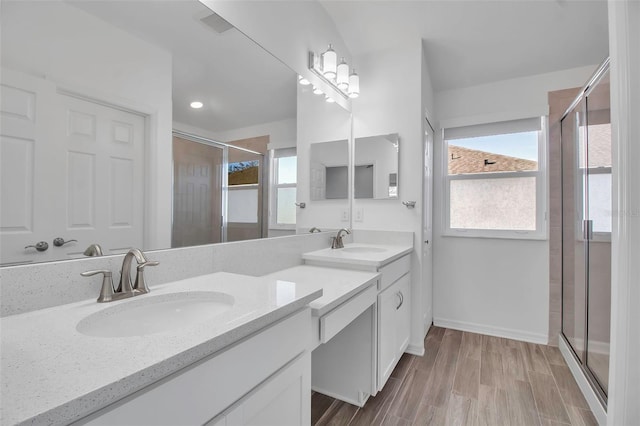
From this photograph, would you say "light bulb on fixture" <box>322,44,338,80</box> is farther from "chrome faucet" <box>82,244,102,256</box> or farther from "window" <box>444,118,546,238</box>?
"chrome faucet" <box>82,244,102,256</box>

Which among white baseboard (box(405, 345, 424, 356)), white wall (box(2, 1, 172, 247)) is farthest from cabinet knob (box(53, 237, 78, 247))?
white baseboard (box(405, 345, 424, 356))

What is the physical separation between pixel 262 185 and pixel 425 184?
149 centimetres

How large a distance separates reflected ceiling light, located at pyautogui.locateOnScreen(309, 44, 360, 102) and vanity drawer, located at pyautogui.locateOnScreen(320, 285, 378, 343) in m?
1.42

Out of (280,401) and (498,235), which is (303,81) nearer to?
(280,401)

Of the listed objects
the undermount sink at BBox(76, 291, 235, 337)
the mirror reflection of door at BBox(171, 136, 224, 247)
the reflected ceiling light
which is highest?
the reflected ceiling light

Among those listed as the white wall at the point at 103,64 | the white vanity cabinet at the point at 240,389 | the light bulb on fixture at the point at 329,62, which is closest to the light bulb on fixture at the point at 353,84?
the light bulb on fixture at the point at 329,62

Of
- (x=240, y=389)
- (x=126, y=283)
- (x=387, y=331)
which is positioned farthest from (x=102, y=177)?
(x=387, y=331)

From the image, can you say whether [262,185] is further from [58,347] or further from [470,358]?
[470,358]

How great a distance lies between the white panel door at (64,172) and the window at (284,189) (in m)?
0.77

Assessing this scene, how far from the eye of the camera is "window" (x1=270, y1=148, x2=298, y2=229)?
1717mm

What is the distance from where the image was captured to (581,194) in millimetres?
2057

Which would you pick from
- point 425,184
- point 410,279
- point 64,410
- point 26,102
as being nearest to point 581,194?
point 425,184

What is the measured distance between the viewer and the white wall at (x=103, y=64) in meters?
0.78

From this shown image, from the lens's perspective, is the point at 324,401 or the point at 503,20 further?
the point at 503,20
